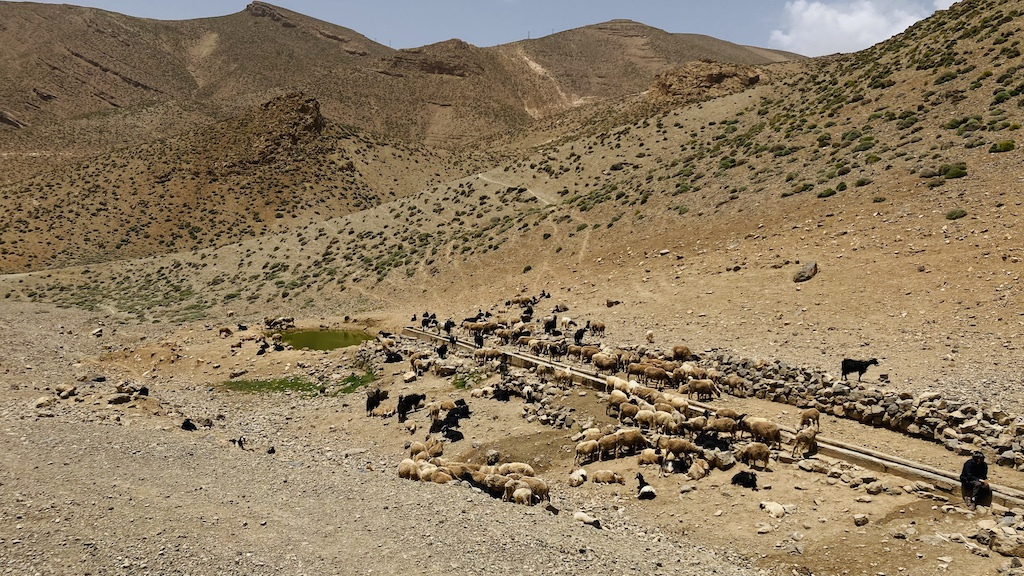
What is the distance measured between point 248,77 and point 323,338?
12872 cm

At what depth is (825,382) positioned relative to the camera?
16.1 metres

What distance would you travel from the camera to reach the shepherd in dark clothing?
991cm

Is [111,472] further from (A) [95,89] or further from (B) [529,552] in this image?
(A) [95,89]

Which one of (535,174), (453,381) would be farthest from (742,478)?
(535,174)

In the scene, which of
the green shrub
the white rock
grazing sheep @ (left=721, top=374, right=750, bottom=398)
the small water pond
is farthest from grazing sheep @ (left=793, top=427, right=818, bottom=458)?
the green shrub

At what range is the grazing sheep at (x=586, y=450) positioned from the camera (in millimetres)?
13570

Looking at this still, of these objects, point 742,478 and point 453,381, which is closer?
point 742,478

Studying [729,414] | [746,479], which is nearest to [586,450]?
[746,479]

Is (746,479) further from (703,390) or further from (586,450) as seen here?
(703,390)

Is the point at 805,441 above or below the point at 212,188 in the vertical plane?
below

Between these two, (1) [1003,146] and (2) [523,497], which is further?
(1) [1003,146]

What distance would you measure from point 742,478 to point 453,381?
1136cm

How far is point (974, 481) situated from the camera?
10062 millimetres

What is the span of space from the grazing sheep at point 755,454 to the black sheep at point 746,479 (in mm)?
551
